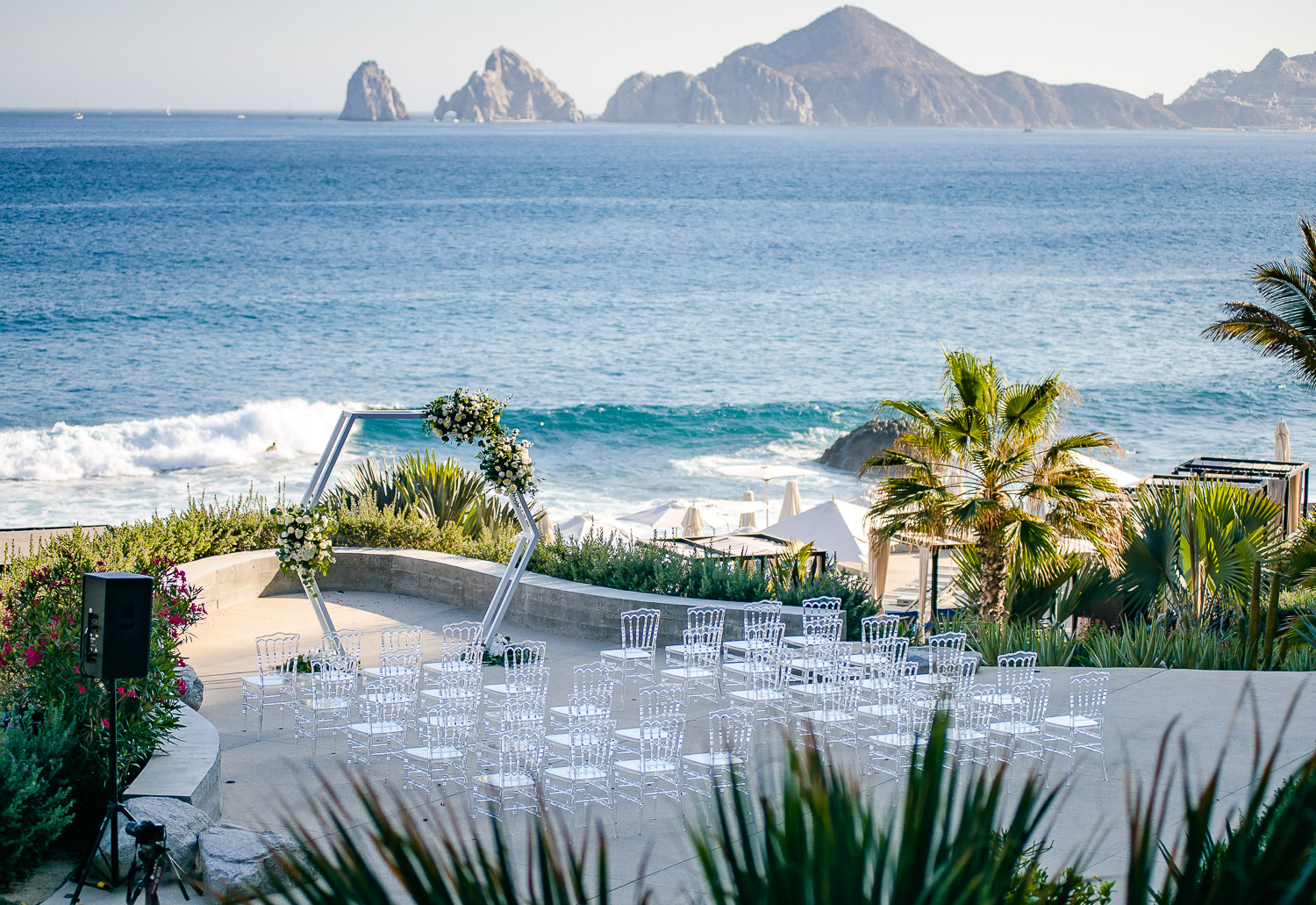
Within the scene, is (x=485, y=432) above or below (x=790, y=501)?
above

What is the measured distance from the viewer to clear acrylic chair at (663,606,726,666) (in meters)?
10.6

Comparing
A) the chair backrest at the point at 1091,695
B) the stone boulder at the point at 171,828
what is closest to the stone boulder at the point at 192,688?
the stone boulder at the point at 171,828

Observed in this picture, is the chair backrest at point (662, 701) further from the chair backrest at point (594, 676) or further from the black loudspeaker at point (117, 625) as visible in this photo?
the black loudspeaker at point (117, 625)

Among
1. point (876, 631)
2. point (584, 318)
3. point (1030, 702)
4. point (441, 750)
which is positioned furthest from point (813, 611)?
point (584, 318)

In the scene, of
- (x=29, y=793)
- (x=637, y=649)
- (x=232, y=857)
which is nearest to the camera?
(x=29, y=793)

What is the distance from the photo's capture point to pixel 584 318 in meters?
53.4

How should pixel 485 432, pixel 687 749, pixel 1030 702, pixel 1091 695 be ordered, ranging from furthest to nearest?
1. pixel 485 432
2. pixel 1091 695
3. pixel 687 749
4. pixel 1030 702

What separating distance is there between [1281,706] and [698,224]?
7547 cm

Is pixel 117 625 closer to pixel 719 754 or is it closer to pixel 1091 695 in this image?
pixel 719 754

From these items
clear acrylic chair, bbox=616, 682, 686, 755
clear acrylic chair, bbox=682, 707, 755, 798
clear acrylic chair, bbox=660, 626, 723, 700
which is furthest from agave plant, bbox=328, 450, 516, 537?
clear acrylic chair, bbox=682, 707, 755, 798

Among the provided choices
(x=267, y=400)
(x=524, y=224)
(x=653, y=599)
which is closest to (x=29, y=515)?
(x=267, y=400)

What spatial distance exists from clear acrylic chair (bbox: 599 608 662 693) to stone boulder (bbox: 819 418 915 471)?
19792 millimetres

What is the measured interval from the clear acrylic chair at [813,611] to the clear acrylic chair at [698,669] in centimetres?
78

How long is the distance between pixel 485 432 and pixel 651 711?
364cm
